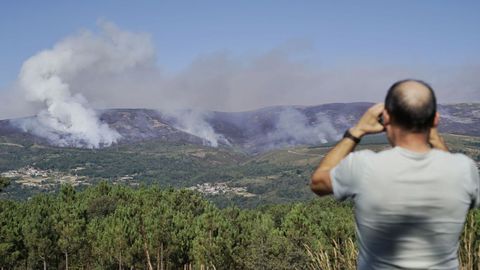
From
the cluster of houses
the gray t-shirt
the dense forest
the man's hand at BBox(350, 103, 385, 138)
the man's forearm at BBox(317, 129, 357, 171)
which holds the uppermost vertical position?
the man's hand at BBox(350, 103, 385, 138)

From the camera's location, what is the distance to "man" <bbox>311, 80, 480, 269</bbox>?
7.22 ft

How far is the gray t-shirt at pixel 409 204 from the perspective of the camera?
7.22 ft

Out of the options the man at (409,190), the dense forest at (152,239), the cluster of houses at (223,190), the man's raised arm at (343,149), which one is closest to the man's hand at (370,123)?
the man's raised arm at (343,149)

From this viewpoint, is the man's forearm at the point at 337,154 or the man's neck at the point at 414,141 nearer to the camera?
the man's neck at the point at 414,141

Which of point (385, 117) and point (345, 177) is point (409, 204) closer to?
point (345, 177)

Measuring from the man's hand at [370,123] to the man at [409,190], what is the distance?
6.1 inches

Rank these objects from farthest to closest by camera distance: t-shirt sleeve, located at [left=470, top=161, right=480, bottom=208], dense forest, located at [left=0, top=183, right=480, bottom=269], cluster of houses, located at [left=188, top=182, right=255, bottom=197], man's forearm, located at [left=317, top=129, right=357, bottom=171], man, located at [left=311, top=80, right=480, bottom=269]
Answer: cluster of houses, located at [left=188, top=182, right=255, bottom=197], dense forest, located at [left=0, top=183, right=480, bottom=269], man's forearm, located at [left=317, top=129, right=357, bottom=171], t-shirt sleeve, located at [left=470, top=161, right=480, bottom=208], man, located at [left=311, top=80, right=480, bottom=269]

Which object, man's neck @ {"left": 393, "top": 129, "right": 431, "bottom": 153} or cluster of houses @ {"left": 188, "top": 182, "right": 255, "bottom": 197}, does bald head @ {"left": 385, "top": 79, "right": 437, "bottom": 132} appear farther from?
cluster of houses @ {"left": 188, "top": 182, "right": 255, "bottom": 197}

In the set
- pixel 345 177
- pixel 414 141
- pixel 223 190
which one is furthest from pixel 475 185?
pixel 223 190

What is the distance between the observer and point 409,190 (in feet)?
7.22

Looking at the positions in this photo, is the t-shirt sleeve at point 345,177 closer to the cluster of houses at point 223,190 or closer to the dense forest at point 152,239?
the dense forest at point 152,239

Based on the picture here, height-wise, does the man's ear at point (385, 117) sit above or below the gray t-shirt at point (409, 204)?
above

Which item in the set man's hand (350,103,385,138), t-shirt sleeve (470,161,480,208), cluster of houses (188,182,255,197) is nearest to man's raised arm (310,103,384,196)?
man's hand (350,103,385,138)

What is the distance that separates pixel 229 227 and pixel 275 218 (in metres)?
16.3
